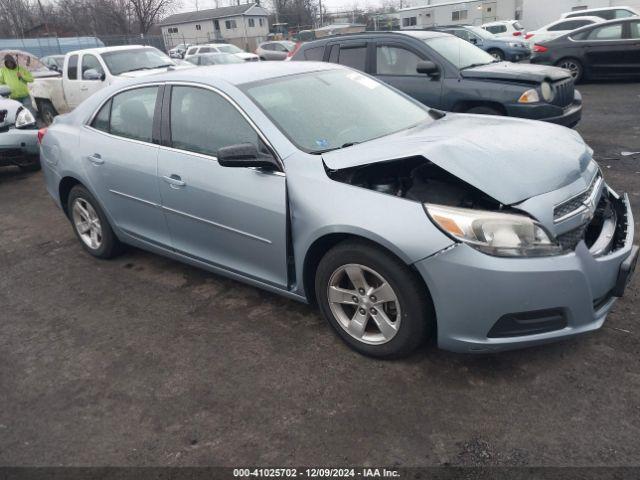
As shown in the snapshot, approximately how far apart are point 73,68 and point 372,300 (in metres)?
10.5

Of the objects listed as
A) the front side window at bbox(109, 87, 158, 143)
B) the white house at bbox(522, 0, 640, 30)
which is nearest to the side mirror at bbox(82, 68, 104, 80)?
the front side window at bbox(109, 87, 158, 143)

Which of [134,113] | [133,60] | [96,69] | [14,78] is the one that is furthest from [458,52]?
[14,78]

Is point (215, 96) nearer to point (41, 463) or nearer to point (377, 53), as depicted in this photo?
point (41, 463)

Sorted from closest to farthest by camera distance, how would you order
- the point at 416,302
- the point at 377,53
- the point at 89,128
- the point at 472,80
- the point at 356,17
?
the point at 416,302
the point at 89,128
the point at 472,80
the point at 377,53
the point at 356,17

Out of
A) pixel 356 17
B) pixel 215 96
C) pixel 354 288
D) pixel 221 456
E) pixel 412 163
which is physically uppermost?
pixel 356 17

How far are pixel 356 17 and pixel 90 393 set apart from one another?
188 ft

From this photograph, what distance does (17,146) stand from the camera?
24.5 ft

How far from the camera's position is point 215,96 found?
3.44 metres

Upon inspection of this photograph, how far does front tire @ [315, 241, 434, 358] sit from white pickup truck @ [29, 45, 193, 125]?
840 cm

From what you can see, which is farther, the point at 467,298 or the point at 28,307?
the point at 28,307

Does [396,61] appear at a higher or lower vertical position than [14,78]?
lower

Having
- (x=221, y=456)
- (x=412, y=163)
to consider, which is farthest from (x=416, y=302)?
(x=221, y=456)

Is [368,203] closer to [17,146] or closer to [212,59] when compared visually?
[17,146]

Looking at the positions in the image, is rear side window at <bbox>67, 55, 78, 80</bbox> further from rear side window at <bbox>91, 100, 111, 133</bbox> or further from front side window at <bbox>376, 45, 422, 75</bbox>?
rear side window at <bbox>91, 100, 111, 133</bbox>
